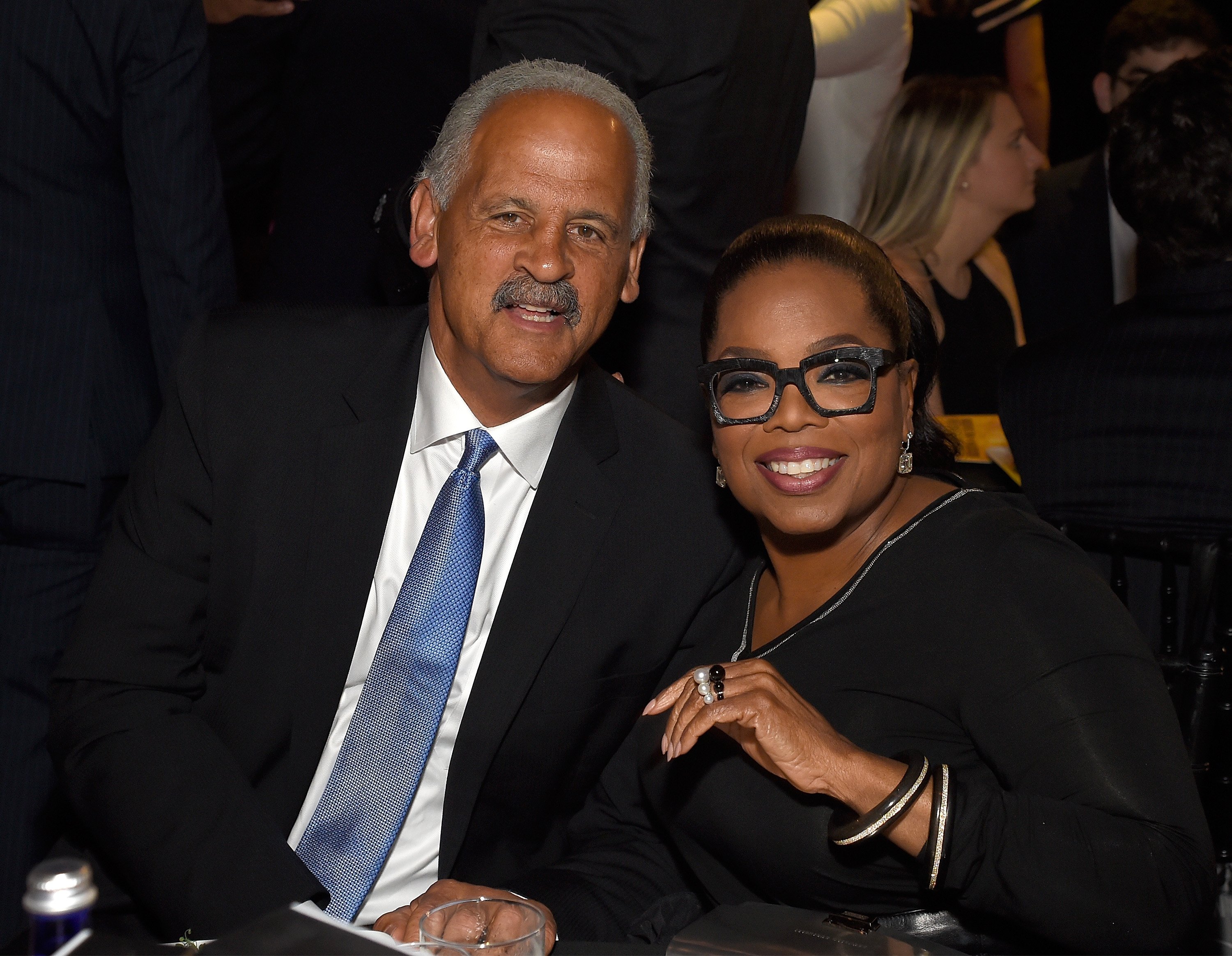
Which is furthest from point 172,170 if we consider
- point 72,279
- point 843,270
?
point 843,270

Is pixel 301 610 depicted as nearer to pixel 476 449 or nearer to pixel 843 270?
pixel 476 449

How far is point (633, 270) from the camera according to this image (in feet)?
7.20

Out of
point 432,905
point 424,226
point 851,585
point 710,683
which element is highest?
point 424,226

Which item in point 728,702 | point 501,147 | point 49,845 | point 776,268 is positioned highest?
point 501,147

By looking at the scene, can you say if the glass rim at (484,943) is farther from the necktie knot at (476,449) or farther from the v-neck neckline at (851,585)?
the necktie knot at (476,449)

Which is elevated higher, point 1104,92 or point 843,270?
point 1104,92

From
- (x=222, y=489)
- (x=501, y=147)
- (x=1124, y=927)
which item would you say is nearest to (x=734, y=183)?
(x=501, y=147)

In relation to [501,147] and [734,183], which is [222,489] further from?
[734,183]

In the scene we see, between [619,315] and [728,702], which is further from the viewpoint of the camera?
[619,315]

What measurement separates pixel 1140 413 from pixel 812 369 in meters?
1.07

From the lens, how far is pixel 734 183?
280 centimetres

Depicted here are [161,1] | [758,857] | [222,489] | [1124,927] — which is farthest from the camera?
[161,1]

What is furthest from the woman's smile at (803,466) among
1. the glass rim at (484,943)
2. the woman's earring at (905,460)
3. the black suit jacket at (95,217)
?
the black suit jacket at (95,217)

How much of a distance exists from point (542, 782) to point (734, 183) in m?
1.43
